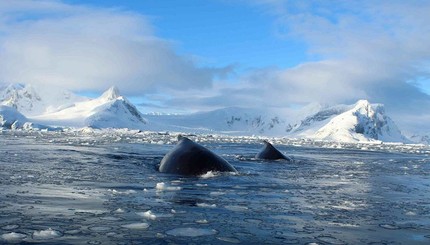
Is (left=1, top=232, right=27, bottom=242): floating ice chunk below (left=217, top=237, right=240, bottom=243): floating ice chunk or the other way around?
the other way around

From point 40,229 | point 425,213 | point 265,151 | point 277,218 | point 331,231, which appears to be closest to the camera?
point 40,229

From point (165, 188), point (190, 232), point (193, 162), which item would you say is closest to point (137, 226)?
point (190, 232)

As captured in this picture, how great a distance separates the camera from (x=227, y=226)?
873 cm

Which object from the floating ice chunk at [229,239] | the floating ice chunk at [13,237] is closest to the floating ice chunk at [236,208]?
the floating ice chunk at [229,239]

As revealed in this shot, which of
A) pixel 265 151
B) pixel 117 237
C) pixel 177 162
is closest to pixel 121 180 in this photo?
pixel 177 162

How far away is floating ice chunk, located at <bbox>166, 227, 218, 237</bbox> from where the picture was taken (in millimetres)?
7858

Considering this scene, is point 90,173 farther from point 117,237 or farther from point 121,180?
point 117,237

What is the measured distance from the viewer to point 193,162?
1869 cm

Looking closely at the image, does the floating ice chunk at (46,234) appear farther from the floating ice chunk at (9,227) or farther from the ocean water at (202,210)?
the floating ice chunk at (9,227)

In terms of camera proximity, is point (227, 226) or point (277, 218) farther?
point (277, 218)

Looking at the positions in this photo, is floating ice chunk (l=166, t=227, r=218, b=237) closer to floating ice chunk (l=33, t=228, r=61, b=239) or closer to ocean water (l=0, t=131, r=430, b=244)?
ocean water (l=0, t=131, r=430, b=244)

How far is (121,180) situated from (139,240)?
8599mm

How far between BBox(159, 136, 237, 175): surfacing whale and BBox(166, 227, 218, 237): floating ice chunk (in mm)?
9859

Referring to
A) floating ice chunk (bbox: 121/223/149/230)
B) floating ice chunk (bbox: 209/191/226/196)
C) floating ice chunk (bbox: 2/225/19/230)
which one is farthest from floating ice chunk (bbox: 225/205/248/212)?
floating ice chunk (bbox: 2/225/19/230)
